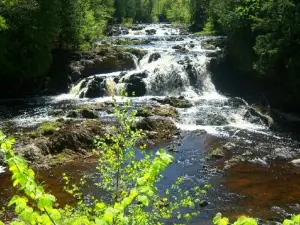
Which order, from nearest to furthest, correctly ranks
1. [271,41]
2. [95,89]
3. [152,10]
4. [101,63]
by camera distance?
[271,41] < [95,89] < [101,63] < [152,10]

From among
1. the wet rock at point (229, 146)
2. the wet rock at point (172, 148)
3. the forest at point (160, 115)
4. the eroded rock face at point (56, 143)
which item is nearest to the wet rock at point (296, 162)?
the forest at point (160, 115)

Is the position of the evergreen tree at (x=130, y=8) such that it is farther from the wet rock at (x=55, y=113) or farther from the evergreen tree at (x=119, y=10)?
the wet rock at (x=55, y=113)

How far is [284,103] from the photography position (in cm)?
3250

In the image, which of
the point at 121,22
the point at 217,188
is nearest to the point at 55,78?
the point at 217,188

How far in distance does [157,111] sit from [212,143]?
6673 mm

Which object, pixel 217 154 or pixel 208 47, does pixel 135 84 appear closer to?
pixel 208 47

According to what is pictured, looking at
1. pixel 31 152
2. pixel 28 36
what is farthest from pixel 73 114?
pixel 28 36

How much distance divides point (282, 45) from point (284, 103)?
215 inches

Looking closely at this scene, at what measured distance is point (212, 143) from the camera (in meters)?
26.1

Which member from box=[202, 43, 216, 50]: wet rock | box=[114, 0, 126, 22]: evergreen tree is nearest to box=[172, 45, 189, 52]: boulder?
box=[202, 43, 216, 50]: wet rock

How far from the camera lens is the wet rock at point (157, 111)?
1200 inches

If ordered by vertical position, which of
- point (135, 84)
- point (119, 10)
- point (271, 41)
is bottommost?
point (135, 84)

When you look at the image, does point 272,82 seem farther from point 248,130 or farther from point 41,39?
point 41,39

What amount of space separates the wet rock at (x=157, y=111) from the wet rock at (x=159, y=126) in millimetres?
1727
